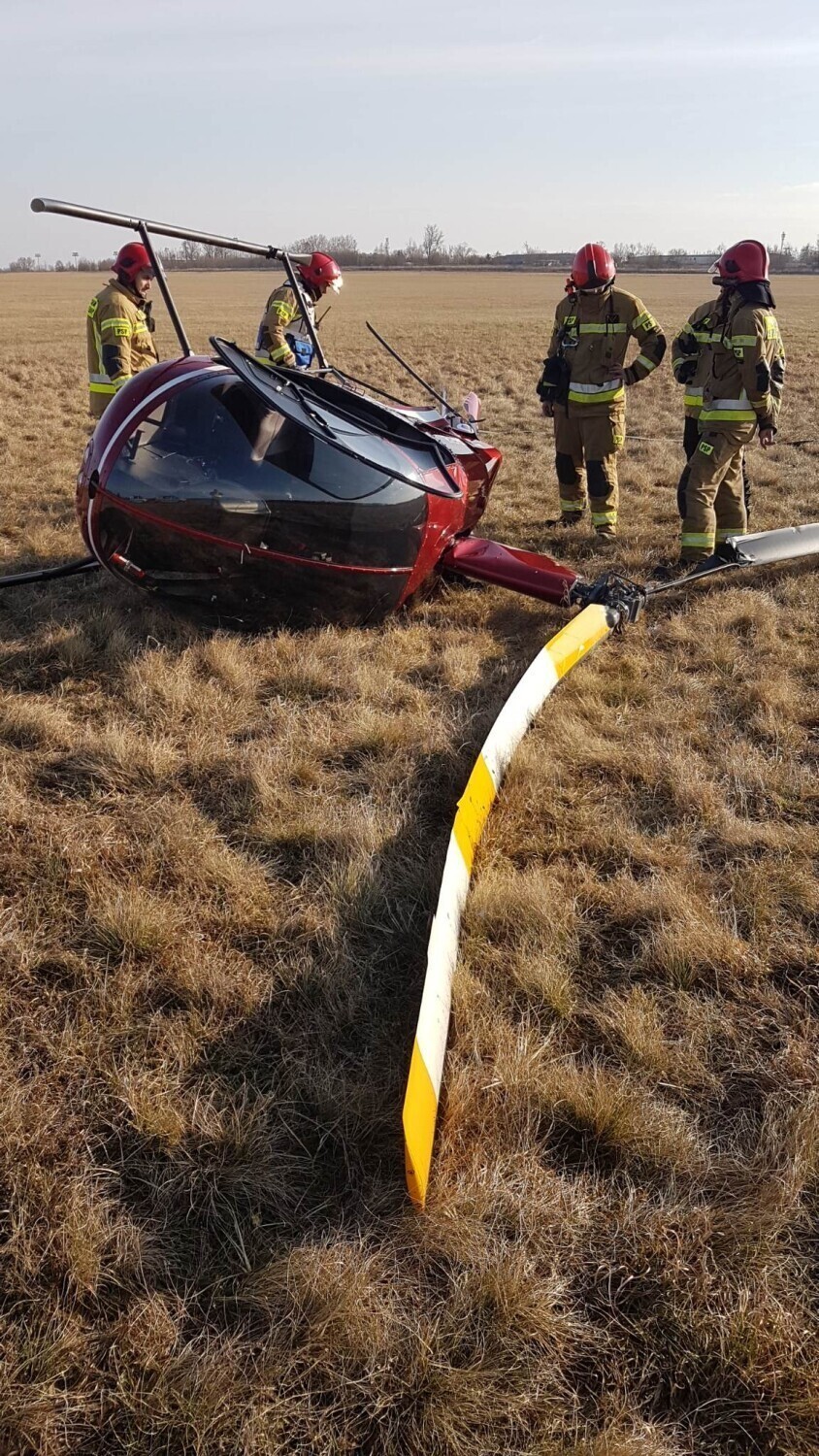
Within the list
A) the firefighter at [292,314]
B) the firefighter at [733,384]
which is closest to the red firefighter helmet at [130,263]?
the firefighter at [292,314]

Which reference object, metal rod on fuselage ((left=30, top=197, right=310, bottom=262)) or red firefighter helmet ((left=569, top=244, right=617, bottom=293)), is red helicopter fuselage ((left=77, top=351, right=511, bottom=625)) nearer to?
metal rod on fuselage ((left=30, top=197, right=310, bottom=262))

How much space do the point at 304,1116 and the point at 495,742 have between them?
2122 millimetres

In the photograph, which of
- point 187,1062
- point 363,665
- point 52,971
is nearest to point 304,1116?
point 187,1062

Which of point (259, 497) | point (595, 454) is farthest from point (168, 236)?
point (595, 454)

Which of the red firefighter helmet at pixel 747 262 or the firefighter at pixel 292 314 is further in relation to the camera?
the firefighter at pixel 292 314

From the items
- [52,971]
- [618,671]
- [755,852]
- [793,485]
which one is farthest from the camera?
[793,485]

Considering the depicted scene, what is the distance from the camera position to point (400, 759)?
176 inches

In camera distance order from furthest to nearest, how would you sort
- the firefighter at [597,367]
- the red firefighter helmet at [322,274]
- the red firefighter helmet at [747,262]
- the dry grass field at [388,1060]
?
the red firefighter helmet at [322,274], the firefighter at [597,367], the red firefighter helmet at [747,262], the dry grass field at [388,1060]

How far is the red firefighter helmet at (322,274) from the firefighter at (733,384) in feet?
11.6

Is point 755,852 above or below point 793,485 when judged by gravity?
below

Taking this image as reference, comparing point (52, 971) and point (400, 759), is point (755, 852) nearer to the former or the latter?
point (400, 759)

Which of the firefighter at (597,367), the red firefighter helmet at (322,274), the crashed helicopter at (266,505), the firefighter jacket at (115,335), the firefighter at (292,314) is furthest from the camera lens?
the red firefighter helmet at (322,274)

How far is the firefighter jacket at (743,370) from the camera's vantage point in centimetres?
698

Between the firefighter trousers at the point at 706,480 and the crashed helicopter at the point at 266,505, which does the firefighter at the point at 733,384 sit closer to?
the firefighter trousers at the point at 706,480
